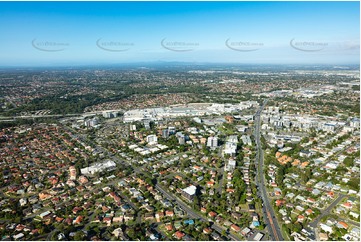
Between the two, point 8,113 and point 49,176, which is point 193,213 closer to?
point 49,176

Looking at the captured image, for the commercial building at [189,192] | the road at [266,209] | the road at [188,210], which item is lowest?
the road at [188,210]

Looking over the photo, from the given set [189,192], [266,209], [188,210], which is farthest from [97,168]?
[266,209]

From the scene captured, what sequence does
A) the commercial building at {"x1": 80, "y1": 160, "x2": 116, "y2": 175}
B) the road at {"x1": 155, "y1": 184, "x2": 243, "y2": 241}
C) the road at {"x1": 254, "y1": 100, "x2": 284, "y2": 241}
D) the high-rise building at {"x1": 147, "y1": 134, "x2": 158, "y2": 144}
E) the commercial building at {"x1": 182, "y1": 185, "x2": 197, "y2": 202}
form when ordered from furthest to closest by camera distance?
the high-rise building at {"x1": 147, "y1": 134, "x2": 158, "y2": 144} → the commercial building at {"x1": 80, "y1": 160, "x2": 116, "y2": 175} → the commercial building at {"x1": 182, "y1": 185, "x2": 197, "y2": 202} → the road at {"x1": 254, "y1": 100, "x2": 284, "y2": 241} → the road at {"x1": 155, "y1": 184, "x2": 243, "y2": 241}

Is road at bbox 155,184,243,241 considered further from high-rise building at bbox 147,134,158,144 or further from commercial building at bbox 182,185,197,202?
high-rise building at bbox 147,134,158,144

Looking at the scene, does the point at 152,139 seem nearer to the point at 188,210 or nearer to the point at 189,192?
the point at 189,192

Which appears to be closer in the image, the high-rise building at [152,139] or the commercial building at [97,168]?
the commercial building at [97,168]

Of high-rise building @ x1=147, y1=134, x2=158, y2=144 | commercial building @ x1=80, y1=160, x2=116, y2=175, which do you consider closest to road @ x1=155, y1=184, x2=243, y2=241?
commercial building @ x1=80, y1=160, x2=116, y2=175

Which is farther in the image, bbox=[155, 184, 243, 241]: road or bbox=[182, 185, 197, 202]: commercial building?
bbox=[182, 185, 197, 202]: commercial building

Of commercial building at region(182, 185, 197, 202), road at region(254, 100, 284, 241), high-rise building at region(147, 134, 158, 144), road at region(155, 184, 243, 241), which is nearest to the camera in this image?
road at region(155, 184, 243, 241)

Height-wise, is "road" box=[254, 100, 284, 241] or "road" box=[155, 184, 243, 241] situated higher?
"road" box=[254, 100, 284, 241]

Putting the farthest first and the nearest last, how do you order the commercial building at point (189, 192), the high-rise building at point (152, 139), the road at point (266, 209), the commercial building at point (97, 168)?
1. the high-rise building at point (152, 139)
2. the commercial building at point (97, 168)
3. the commercial building at point (189, 192)
4. the road at point (266, 209)

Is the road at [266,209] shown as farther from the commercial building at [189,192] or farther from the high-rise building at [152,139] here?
the high-rise building at [152,139]

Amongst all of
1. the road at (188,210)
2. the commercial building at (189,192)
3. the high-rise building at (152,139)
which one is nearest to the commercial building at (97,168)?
the road at (188,210)
